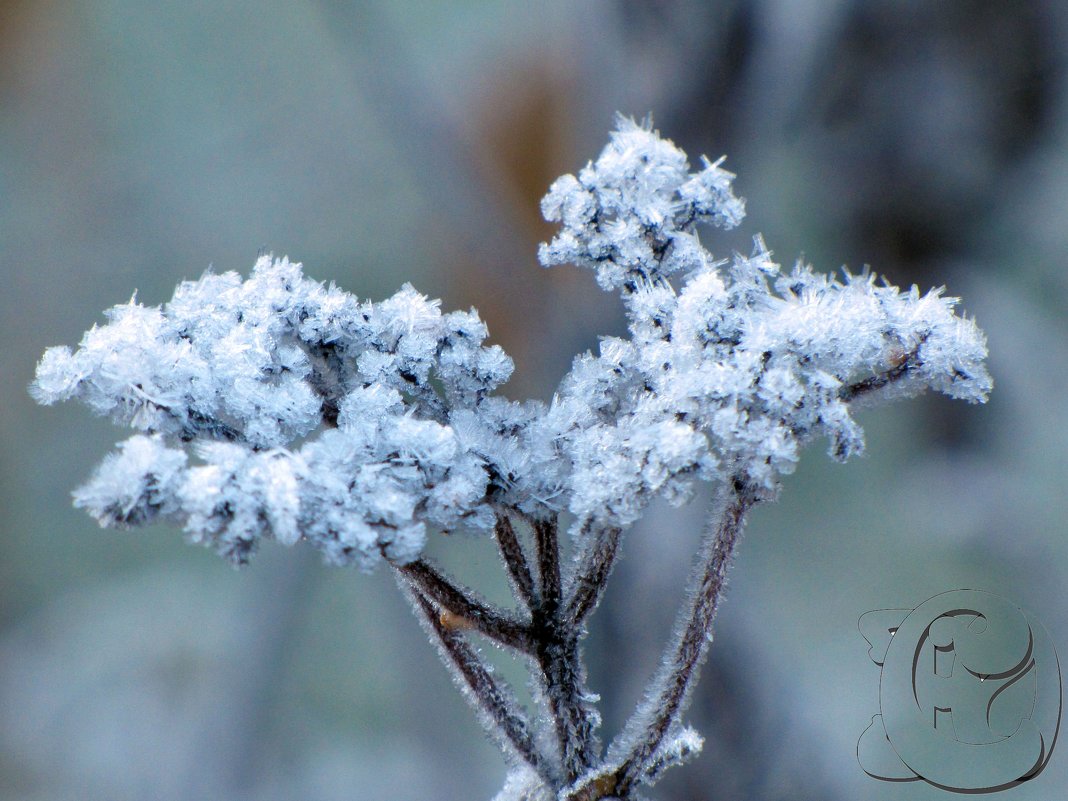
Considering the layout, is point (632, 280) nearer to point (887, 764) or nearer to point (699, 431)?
point (699, 431)

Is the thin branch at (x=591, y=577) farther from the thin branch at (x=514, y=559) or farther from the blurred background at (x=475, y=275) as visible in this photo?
the blurred background at (x=475, y=275)

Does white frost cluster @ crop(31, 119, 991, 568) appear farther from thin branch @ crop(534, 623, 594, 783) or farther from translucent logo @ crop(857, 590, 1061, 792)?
translucent logo @ crop(857, 590, 1061, 792)


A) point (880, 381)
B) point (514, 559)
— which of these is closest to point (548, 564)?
point (514, 559)

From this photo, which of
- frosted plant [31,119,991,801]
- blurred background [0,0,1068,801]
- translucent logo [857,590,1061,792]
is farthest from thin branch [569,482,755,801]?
blurred background [0,0,1068,801]

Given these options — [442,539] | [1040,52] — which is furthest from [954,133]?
[442,539]

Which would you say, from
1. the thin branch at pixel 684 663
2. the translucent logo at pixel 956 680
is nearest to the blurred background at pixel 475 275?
the translucent logo at pixel 956 680

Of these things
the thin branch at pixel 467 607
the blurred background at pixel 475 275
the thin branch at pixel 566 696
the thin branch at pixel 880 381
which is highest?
the blurred background at pixel 475 275

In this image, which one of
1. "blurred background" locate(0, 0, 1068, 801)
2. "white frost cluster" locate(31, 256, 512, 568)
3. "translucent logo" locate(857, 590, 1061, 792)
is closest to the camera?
"white frost cluster" locate(31, 256, 512, 568)
